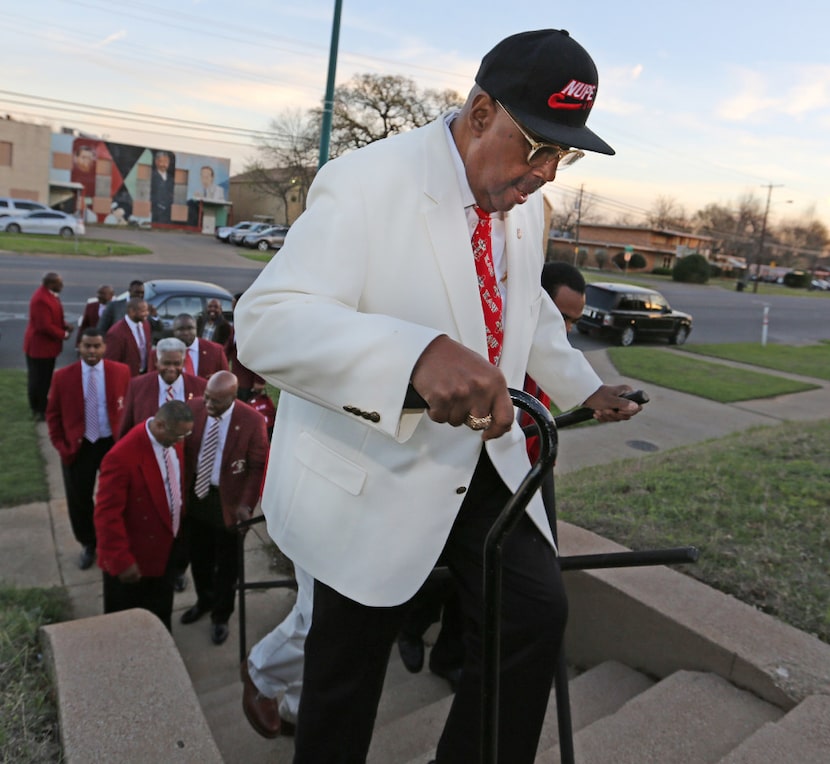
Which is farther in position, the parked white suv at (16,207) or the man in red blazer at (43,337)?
the parked white suv at (16,207)

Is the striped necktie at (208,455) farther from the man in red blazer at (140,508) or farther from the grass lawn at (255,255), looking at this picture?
the grass lawn at (255,255)

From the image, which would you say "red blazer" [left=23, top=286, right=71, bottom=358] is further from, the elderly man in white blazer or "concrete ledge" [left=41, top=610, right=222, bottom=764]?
the elderly man in white blazer

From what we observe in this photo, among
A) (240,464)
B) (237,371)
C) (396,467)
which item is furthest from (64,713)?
(237,371)

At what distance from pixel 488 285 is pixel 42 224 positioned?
133ft

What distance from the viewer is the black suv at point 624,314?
18.4 meters

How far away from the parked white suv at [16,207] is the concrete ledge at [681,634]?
131ft

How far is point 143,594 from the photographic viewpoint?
4.46 m

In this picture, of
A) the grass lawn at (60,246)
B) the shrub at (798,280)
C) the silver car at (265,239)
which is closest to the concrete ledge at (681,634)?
the grass lawn at (60,246)

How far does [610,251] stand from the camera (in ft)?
212

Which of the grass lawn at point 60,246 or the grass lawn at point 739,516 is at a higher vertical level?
the grass lawn at point 60,246

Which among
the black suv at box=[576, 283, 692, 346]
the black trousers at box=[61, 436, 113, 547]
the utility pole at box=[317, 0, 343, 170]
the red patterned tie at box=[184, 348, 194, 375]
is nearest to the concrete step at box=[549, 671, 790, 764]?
the black trousers at box=[61, 436, 113, 547]

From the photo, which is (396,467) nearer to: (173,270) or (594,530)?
(594,530)

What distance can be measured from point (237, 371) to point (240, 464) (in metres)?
2.62

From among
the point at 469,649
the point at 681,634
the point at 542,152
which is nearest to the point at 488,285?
the point at 542,152
